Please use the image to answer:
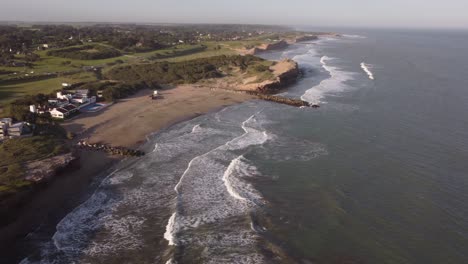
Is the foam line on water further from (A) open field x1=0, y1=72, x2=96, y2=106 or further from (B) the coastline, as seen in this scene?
(A) open field x1=0, y1=72, x2=96, y2=106

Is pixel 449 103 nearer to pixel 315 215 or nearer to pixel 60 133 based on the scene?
pixel 315 215

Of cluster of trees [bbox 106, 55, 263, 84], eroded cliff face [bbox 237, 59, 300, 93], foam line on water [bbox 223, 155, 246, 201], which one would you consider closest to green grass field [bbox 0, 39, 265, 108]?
cluster of trees [bbox 106, 55, 263, 84]

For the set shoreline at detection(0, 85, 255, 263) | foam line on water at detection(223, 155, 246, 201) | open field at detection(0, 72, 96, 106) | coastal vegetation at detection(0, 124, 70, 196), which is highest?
open field at detection(0, 72, 96, 106)

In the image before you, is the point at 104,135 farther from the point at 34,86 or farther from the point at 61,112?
the point at 34,86

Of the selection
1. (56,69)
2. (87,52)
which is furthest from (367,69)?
(56,69)

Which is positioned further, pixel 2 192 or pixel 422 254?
pixel 2 192

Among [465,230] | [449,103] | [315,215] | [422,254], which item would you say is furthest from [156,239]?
[449,103]
